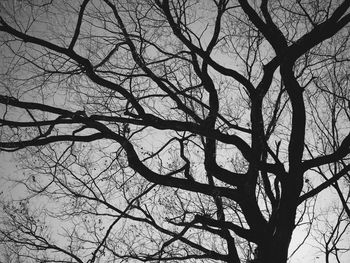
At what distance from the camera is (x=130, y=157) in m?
4.56

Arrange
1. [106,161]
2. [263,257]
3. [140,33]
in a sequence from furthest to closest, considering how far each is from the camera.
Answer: [106,161], [140,33], [263,257]

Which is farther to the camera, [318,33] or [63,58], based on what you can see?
[63,58]

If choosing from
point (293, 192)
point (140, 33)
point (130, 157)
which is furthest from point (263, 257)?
point (140, 33)

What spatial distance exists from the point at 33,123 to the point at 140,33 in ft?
8.06

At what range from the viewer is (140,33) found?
4.98 m

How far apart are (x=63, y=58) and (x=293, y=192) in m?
4.27

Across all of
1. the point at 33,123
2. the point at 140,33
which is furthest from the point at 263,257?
the point at 140,33

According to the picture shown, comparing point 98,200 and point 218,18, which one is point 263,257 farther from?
point 218,18

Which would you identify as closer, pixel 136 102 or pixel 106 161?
pixel 136 102

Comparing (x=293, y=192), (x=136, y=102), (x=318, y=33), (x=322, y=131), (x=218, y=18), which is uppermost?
(x=218, y=18)

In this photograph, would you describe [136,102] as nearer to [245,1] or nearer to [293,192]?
[245,1]

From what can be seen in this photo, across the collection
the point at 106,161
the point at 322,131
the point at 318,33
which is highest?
the point at 322,131

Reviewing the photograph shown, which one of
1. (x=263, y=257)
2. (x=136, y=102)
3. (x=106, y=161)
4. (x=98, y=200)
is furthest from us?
(x=98, y=200)

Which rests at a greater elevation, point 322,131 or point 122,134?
point 322,131
